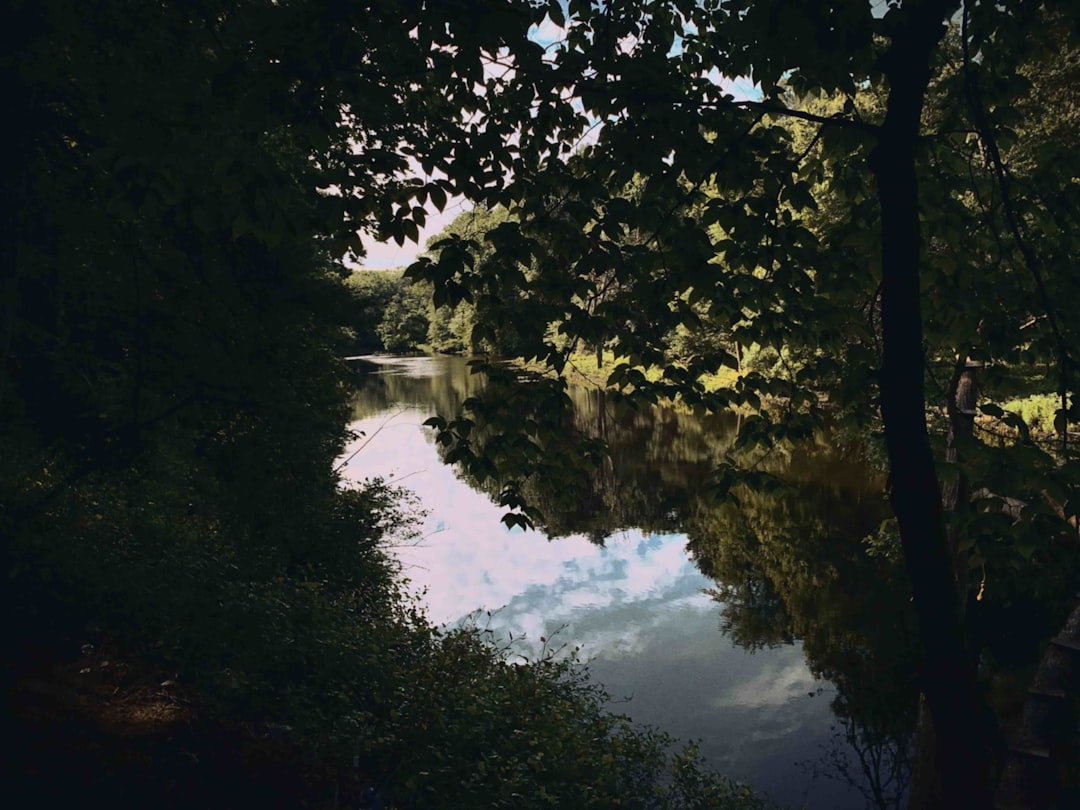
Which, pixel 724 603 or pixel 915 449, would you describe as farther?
pixel 724 603

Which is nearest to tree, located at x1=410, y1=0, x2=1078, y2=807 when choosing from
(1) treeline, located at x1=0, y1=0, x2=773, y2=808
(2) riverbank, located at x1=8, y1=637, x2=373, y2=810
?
(1) treeline, located at x1=0, y1=0, x2=773, y2=808

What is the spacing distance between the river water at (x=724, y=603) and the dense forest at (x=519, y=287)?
3.81 feet

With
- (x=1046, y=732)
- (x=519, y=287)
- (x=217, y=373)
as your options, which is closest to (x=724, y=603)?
(x=1046, y=732)

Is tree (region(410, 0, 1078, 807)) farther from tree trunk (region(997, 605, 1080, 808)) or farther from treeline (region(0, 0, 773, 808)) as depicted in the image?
tree trunk (region(997, 605, 1080, 808))

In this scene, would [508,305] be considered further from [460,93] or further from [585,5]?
[585,5]

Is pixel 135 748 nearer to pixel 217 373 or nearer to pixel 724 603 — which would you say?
pixel 217 373

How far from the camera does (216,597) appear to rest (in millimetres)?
8180

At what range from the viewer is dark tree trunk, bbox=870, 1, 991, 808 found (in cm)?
292

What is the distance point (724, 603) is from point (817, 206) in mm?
13922

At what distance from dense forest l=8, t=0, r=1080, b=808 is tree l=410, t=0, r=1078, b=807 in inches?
0.9

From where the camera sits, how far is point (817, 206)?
139 inches

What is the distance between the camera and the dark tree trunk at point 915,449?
2.92 metres

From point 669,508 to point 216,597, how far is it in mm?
17784

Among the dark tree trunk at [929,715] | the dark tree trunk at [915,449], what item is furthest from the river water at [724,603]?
the dark tree trunk at [929,715]
